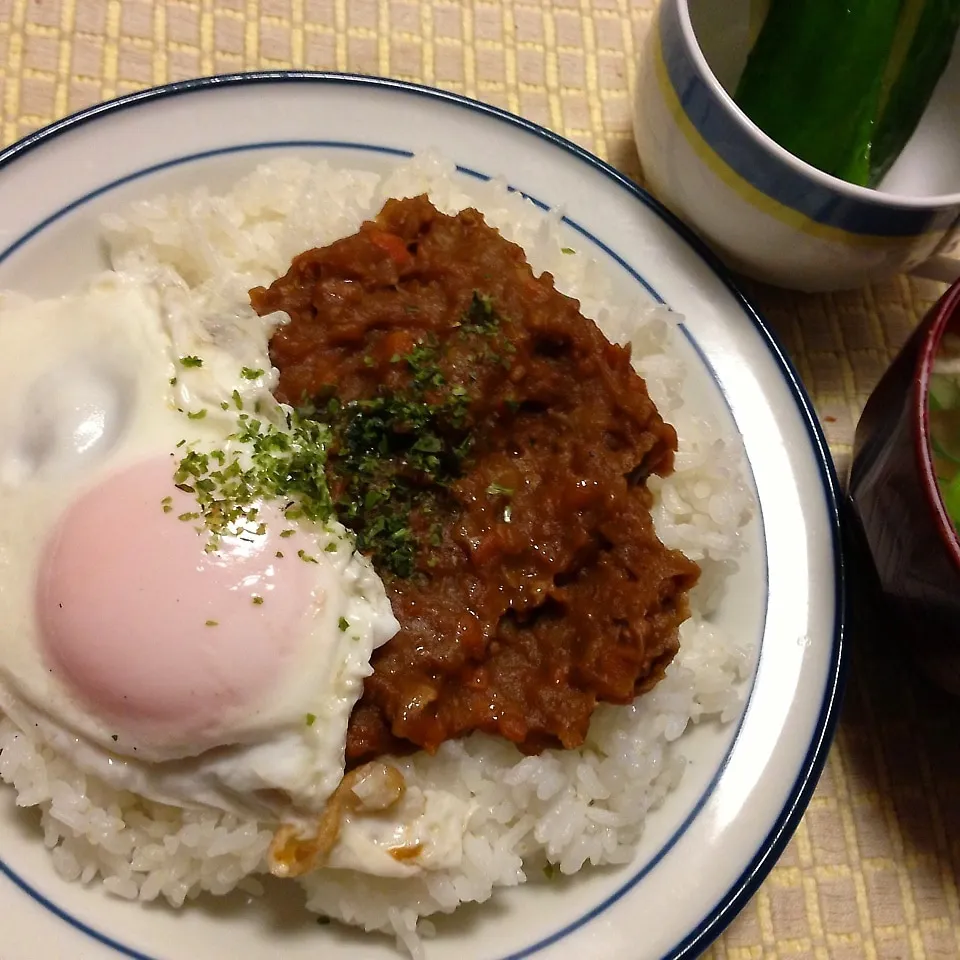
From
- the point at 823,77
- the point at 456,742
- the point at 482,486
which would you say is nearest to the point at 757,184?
the point at 823,77

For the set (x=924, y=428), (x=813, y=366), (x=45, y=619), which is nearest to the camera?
(x=45, y=619)

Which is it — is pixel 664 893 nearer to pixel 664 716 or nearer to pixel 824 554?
pixel 664 716

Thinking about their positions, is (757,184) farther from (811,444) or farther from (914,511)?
(914,511)

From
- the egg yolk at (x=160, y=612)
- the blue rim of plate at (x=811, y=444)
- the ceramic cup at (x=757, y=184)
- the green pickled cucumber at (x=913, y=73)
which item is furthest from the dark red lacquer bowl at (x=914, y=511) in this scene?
the egg yolk at (x=160, y=612)

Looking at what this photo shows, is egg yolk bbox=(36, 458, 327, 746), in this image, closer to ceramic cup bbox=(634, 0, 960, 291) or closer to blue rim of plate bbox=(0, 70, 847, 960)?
blue rim of plate bbox=(0, 70, 847, 960)

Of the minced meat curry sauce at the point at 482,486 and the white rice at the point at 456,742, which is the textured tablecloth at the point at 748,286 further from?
the minced meat curry sauce at the point at 482,486

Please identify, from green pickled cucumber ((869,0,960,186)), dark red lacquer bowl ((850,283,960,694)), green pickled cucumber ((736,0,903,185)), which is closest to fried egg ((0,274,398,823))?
dark red lacquer bowl ((850,283,960,694))

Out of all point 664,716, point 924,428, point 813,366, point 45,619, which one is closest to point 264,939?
point 45,619
